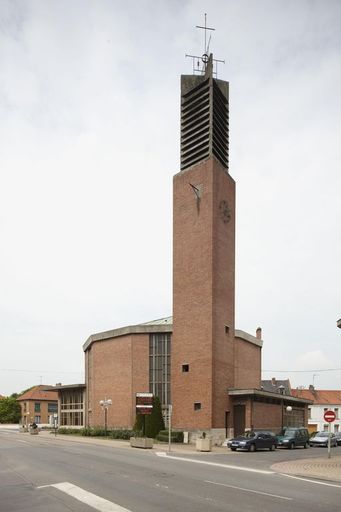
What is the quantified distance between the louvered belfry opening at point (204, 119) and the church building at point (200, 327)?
0.09m

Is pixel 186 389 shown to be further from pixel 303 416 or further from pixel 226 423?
pixel 303 416

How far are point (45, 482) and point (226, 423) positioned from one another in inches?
1177

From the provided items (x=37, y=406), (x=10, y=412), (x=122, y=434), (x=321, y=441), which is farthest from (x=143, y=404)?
(x=10, y=412)

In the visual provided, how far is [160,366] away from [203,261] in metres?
12.3

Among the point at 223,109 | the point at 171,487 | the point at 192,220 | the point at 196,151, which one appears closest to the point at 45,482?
the point at 171,487

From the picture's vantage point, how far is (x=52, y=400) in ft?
361

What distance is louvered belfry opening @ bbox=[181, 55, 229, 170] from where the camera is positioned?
48816 mm

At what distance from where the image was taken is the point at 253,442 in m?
36.6

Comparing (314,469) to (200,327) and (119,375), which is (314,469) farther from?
(119,375)

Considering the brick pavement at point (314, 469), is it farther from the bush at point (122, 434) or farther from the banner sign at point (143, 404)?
the bush at point (122, 434)

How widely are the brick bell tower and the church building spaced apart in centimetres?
8

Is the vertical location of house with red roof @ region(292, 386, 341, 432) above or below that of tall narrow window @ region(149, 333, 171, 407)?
below

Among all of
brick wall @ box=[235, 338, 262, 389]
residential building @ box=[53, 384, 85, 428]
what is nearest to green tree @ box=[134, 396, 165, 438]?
brick wall @ box=[235, 338, 262, 389]

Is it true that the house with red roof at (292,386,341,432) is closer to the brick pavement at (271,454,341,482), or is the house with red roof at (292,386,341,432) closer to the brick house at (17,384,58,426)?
the brick house at (17,384,58,426)
